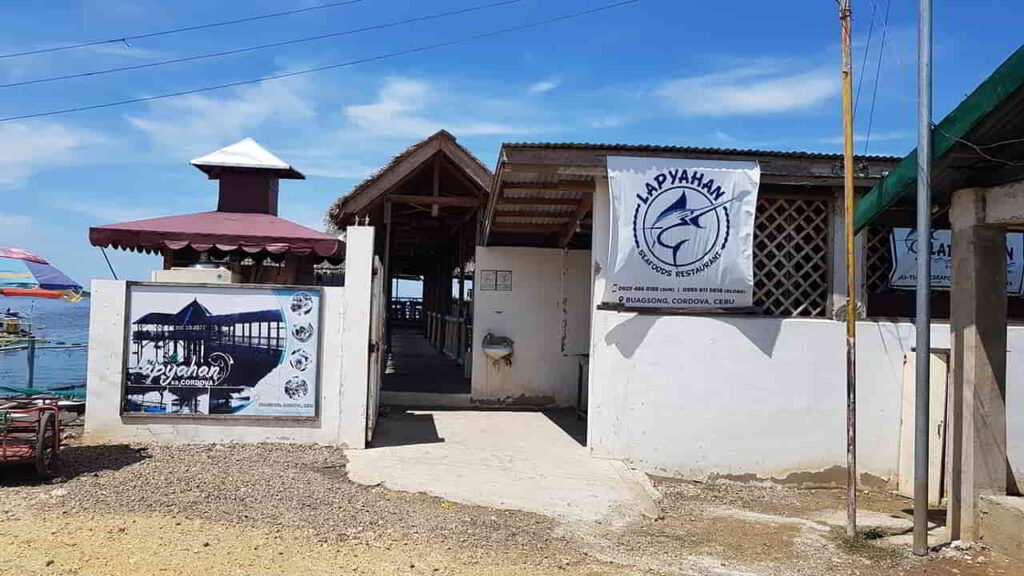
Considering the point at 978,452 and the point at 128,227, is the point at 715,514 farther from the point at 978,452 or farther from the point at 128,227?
the point at 128,227

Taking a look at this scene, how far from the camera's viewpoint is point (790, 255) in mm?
8711

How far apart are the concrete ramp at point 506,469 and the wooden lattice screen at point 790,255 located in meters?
2.60

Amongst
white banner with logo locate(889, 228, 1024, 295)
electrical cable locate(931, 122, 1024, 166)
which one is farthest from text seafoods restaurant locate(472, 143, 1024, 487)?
electrical cable locate(931, 122, 1024, 166)

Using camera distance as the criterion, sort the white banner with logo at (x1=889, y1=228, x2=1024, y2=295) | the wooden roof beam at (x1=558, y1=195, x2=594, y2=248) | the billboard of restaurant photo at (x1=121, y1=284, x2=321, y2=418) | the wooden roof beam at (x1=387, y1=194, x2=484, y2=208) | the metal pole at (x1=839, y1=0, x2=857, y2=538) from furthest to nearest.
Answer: the wooden roof beam at (x1=387, y1=194, x2=484, y2=208)
the wooden roof beam at (x1=558, y1=195, x2=594, y2=248)
the white banner with logo at (x1=889, y1=228, x2=1024, y2=295)
the billboard of restaurant photo at (x1=121, y1=284, x2=321, y2=418)
the metal pole at (x1=839, y1=0, x2=857, y2=538)

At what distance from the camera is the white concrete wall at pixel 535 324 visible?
11203mm

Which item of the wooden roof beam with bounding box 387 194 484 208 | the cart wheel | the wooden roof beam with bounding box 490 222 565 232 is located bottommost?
the cart wheel

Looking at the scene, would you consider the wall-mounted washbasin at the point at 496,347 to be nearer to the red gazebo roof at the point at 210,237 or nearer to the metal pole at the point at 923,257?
the red gazebo roof at the point at 210,237

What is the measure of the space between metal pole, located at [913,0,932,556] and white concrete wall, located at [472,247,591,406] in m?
5.92

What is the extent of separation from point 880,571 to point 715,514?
1.66m

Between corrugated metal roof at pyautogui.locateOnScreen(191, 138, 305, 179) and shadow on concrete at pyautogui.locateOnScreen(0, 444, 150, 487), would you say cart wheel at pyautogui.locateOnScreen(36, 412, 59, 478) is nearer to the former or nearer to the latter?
shadow on concrete at pyautogui.locateOnScreen(0, 444, 150, 487)

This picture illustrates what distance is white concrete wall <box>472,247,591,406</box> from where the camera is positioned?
36.8ft

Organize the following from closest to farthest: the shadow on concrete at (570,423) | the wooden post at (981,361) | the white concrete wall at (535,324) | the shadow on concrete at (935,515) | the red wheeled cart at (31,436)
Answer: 1. the wooden post at (981,361)
2. the red wheeled cart at (31,436)
3. the shadow on concrete at (935,515)
4. the shadow on concrete at (570,423)
5. the white concrete wall at (535,324)

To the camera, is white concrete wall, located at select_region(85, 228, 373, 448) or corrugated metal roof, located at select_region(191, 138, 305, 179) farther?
corrugated metal roof, located at select_region(191, 138, 305, 179)

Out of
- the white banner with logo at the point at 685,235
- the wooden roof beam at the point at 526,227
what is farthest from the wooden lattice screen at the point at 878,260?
the wooden roof beam at the point at 526,227
